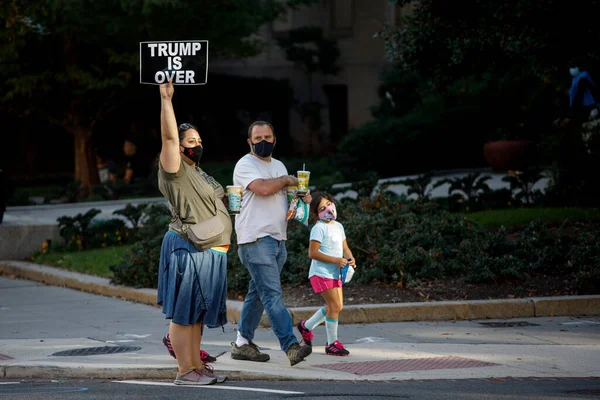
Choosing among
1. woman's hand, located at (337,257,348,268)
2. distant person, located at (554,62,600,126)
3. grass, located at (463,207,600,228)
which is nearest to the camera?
woman's hand, located at (337,257,348,268)

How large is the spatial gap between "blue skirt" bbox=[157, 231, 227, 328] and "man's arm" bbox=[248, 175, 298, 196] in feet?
2.49

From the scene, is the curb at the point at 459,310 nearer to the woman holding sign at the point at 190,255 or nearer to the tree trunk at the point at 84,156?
the woman holding sign at the point at 190,255

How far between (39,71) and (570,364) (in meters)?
19.8

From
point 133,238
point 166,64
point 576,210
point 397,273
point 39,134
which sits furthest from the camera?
point 39,134

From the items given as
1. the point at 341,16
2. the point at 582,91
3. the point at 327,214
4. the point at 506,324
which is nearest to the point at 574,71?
the point at 582,91

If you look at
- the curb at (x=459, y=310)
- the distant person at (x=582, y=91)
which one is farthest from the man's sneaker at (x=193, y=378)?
the distant person at (x=582, y=91)

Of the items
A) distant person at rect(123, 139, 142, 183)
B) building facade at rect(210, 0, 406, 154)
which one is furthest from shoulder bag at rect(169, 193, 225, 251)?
building facade at rect(210, 0, 406, 154)

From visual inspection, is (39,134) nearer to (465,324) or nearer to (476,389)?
(465,324)

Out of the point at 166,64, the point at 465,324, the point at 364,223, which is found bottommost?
the point at 465,324

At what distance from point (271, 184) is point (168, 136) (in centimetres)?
129

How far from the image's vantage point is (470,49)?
16125mm

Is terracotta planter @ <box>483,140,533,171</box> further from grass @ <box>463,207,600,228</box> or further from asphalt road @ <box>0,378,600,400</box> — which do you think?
asphalt road @ <box>0,378,600,400</box>

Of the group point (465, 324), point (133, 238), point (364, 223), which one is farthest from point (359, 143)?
point (465, 324)

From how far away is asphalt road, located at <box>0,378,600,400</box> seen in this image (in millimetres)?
7594
